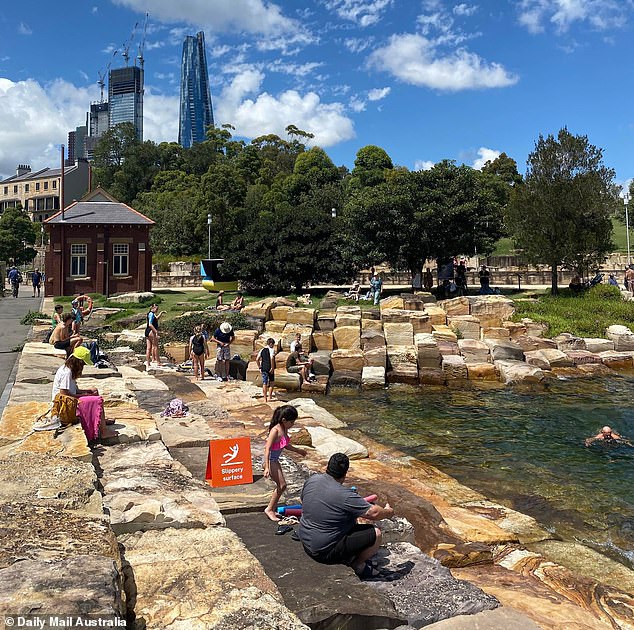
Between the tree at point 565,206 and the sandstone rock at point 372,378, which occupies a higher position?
the tree at point 565,206

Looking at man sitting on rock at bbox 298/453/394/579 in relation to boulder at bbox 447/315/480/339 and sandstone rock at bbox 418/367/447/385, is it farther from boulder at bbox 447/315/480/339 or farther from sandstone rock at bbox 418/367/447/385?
boulder at bbox 447/315/480/339

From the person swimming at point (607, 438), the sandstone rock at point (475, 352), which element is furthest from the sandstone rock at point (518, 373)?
the person swimming at point (607, 438)

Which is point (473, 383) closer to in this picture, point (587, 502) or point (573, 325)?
point (573, 325)

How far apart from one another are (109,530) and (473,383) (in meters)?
15.0

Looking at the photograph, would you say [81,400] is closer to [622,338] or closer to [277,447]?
[277,447]

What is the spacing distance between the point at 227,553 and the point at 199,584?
0.56 m

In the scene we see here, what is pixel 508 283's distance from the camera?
1458 inches

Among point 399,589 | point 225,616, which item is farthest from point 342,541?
point 225,616

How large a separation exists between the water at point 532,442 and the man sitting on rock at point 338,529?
3.75m

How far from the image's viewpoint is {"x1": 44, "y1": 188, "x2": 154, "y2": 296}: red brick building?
107 ft

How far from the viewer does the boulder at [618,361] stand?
1948cm

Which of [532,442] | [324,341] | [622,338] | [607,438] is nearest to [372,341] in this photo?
[324,341]

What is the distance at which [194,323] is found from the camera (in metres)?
22.0

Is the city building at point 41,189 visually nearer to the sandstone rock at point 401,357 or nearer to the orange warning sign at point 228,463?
the sandstone rock at point 401,357
